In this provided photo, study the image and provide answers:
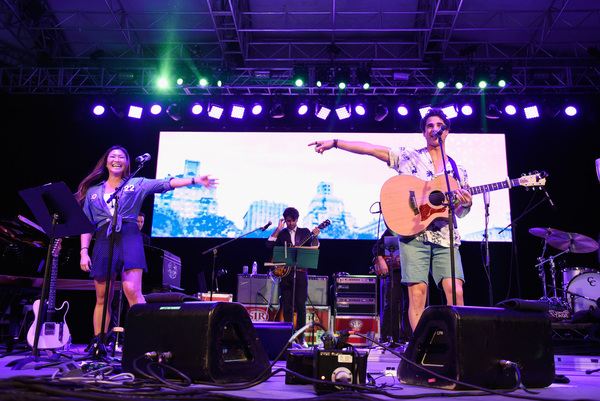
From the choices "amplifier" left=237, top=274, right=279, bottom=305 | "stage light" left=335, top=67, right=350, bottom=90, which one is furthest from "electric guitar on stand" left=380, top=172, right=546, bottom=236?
"stage light" left=335, top=67, right=350, bottom=90

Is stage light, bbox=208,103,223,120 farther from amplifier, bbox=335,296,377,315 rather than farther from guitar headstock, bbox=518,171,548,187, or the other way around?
guitar headstock, bbox=518,171,548,187

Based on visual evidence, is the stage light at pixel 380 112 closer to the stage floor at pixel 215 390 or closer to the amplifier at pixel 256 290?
the amplifier at pixel 256 290

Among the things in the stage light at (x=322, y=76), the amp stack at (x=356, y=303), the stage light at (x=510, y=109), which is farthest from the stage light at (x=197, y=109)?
the stage light at (x=510, y=109)

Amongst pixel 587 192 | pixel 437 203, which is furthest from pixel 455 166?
pixel 587 192

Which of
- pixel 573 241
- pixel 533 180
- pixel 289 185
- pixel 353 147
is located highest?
pixel 289 185

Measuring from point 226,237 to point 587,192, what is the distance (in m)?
7.17

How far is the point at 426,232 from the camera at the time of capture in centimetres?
380

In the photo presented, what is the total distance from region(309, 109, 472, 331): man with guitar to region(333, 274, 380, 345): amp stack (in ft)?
13.0

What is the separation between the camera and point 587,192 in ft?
31.3

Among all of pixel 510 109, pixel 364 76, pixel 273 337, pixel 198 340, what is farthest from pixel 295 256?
pixel 510 109

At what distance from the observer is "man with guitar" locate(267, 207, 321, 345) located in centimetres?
699

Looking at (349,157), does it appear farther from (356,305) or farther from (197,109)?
(197,109)

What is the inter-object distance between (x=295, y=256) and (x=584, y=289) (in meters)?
4.84

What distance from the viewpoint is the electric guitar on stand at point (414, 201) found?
3.80 m
